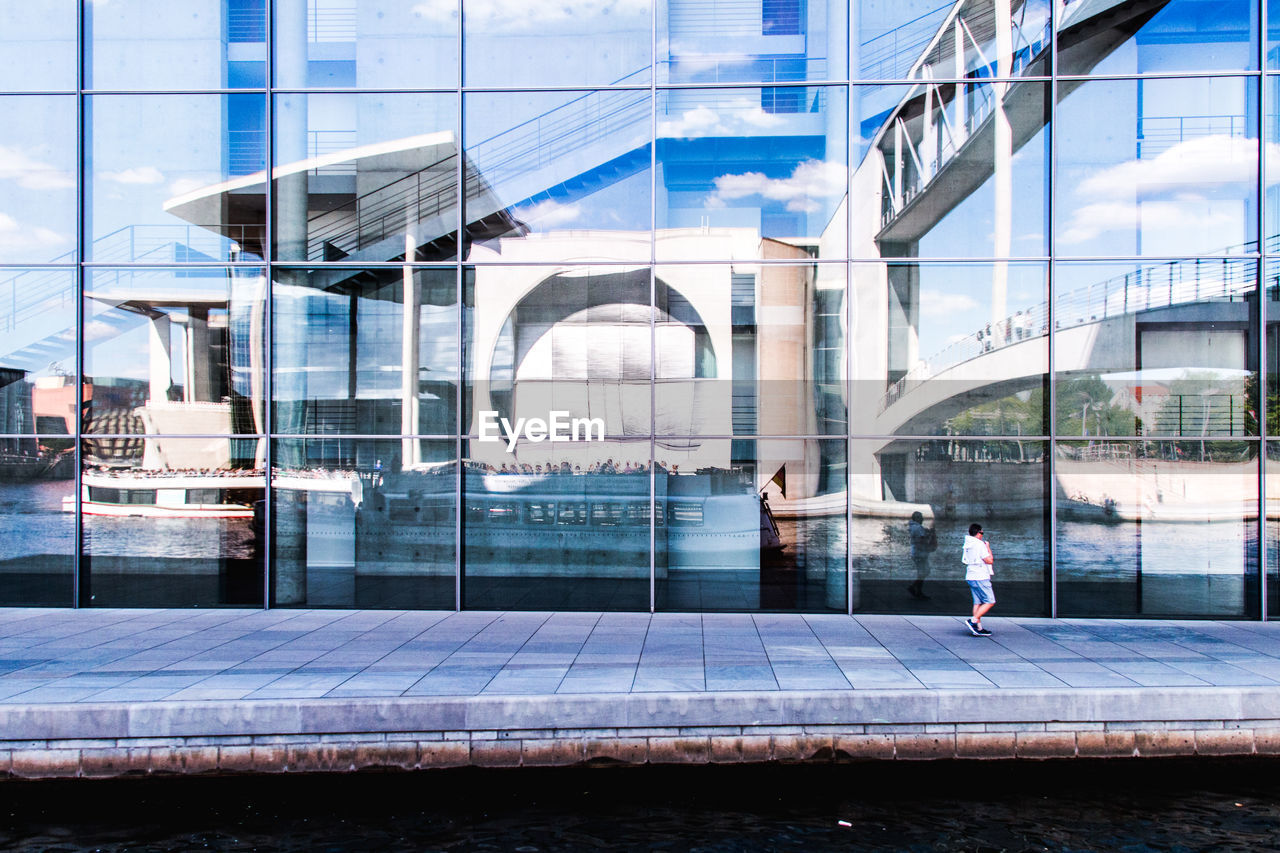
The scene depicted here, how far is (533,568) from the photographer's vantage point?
38.7 feet

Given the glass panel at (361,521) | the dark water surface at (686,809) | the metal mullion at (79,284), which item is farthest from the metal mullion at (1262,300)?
the metal mullion at (79,284)

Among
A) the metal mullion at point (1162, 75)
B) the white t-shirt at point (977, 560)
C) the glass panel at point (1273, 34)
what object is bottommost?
the white t-shirt at point (977, 560)

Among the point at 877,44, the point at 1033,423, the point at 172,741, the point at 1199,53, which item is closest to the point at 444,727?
the point at 172,741

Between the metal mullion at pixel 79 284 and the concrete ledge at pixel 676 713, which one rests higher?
the metal mullion at pixel 79 284

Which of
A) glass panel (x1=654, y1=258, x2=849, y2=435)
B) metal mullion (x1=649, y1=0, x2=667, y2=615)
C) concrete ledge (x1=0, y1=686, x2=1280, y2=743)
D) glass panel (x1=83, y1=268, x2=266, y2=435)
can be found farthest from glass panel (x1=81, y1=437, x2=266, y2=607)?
glass panel (x1=654, y1=258, x2=849, y2=435)

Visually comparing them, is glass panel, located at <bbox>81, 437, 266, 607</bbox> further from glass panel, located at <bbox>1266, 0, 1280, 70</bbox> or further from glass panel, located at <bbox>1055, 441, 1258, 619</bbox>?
glass panel, located at <bbox>1266, 0, 1280, 70</bbox>

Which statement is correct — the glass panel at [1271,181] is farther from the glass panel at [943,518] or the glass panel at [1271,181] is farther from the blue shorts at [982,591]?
the blue shorts at [982,591]

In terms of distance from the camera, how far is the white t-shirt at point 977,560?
984 cm

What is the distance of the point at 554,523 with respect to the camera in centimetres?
1183

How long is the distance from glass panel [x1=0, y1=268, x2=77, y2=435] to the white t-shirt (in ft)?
43.9

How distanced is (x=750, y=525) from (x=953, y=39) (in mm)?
8009

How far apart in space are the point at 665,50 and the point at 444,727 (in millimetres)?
9976

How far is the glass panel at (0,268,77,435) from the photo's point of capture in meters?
11.9

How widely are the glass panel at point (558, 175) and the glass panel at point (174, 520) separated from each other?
5.18 metres
